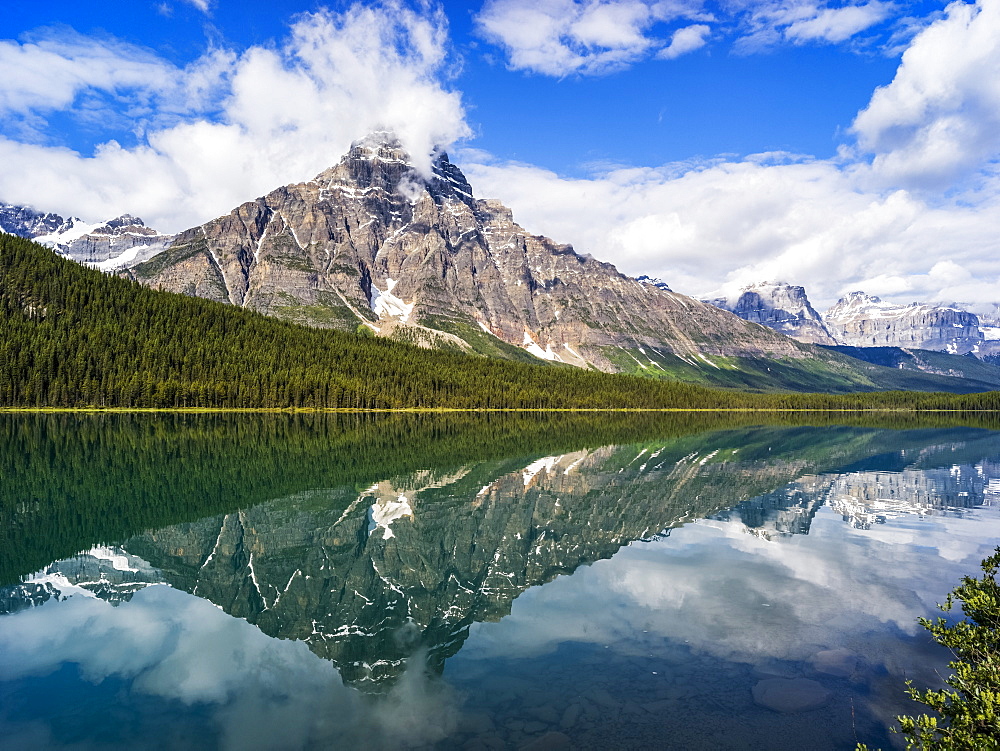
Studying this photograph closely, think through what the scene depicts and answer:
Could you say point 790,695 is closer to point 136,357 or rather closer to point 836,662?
point 836,662

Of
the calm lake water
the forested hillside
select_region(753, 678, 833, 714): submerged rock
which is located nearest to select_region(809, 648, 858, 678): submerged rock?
the calm lake water

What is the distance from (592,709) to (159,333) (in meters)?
194

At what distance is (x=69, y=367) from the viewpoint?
5694 inches

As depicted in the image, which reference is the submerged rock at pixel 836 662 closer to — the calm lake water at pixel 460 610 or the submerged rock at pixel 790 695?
the calm lake water at pixel 460 610

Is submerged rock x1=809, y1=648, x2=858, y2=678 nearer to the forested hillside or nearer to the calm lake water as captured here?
the calm lake water

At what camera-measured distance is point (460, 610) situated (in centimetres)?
2050

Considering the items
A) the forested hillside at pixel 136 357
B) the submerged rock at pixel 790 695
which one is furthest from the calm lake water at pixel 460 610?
the forested hillside at pixel 136 357

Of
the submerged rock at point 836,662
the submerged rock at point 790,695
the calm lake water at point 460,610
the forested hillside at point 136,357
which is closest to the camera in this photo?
the calm lake water at point 460,610

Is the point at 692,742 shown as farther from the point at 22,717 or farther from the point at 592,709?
the point at 22,717

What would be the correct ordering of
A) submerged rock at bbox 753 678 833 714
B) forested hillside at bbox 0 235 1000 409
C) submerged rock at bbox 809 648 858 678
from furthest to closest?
forested hillside at bbox 0 235 1000 409 → submerged rock at bbox 809 648 858 678 → submerged rock at bbox 753 678 833 714

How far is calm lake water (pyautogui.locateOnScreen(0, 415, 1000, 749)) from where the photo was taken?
43.1ft

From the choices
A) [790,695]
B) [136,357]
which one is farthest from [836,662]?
[136,357]

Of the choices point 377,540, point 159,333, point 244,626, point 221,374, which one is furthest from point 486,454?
point 159,333

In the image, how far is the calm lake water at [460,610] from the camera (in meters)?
13.1
